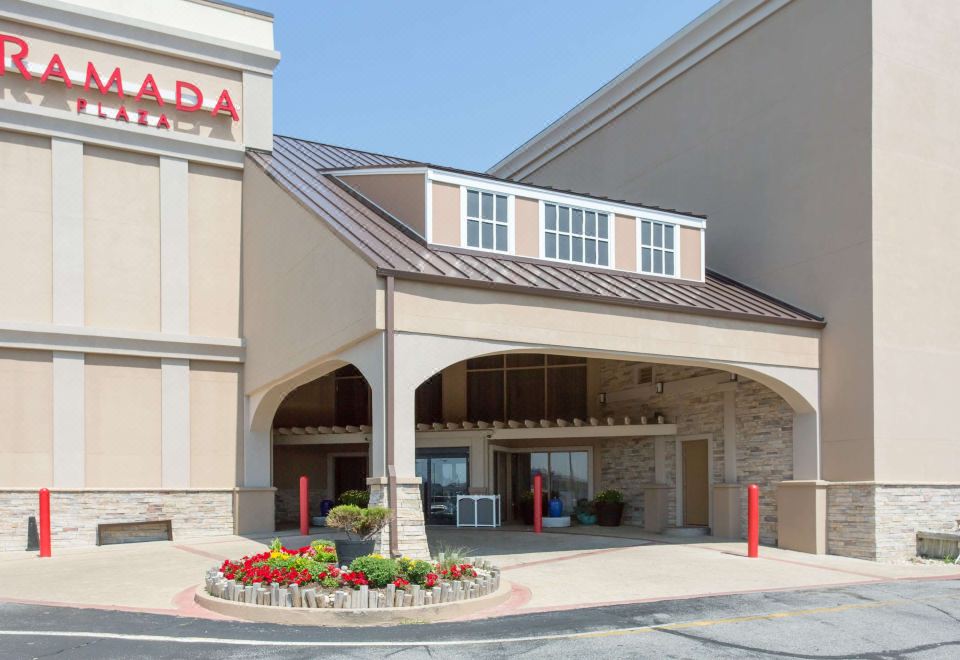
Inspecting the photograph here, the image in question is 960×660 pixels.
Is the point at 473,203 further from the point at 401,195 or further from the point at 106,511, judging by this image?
the point at 106,511

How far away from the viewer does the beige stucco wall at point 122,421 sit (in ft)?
73.4

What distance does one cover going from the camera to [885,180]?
20.0 m

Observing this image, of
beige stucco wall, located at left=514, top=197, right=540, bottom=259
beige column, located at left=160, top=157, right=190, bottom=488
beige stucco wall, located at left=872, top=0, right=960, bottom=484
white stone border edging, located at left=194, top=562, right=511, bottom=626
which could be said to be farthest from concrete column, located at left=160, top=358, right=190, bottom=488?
beige stucco wall, located at left=872, top=0, right=960, bottom=484

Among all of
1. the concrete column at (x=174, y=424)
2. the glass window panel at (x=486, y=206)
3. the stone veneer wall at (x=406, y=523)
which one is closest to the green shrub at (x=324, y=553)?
the stone veneer wall at (x=406, y=523)

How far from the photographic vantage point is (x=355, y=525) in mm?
13953

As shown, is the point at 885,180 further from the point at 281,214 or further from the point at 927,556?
the point at 281,214

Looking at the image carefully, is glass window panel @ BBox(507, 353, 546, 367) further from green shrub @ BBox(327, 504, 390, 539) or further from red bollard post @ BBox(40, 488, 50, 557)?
green shrub @ BBox(327, 504, 390, 539)

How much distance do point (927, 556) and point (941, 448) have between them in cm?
236

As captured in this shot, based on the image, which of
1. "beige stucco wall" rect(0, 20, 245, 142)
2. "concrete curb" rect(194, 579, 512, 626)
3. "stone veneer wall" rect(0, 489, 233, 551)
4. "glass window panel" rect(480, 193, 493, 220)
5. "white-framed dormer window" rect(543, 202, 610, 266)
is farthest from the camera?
"beige stucco wall" rect(0, 20, 245, 142)

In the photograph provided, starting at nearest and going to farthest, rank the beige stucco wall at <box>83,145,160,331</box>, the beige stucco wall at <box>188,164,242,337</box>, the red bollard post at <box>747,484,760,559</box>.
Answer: the red bollard post at <box>747,484,760,559</box>, the beige stucco wall at <box>83,145,160,331</box>, the beige stucco wall at <box>188,164,242,337</box>

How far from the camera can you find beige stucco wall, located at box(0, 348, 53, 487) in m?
21.5

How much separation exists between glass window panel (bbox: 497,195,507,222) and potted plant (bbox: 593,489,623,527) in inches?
355

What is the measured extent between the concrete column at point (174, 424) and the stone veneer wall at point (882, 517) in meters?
14.7

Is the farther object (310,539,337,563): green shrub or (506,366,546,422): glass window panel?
(506,366,546,422): glass window panel
